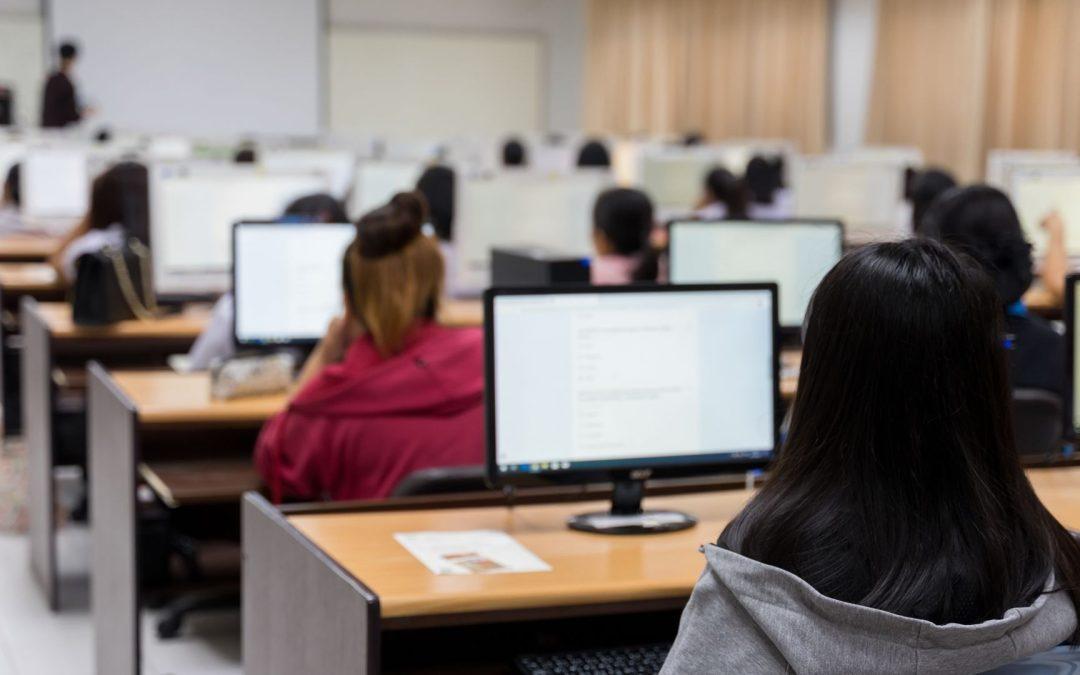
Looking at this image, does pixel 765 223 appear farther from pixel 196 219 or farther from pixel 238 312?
pixel 196 219

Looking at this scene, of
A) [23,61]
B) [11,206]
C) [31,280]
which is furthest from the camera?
[23,61]

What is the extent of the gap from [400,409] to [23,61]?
11.8m

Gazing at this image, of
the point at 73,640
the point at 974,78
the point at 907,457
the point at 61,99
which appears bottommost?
the point at 73,640

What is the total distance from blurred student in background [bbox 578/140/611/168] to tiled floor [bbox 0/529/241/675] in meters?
6.19

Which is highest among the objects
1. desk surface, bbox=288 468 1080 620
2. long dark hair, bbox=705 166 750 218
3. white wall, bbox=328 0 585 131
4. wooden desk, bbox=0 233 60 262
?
white wall, bbox=328 0 585 131

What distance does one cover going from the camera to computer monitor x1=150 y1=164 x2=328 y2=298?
509 centimetres

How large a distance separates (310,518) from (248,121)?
1288 cm

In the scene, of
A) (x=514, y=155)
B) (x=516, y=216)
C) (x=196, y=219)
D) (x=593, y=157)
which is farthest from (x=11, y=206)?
(x=593, y=157)

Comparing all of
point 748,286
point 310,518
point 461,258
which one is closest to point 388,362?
point 310,518

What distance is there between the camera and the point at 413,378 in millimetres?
2980

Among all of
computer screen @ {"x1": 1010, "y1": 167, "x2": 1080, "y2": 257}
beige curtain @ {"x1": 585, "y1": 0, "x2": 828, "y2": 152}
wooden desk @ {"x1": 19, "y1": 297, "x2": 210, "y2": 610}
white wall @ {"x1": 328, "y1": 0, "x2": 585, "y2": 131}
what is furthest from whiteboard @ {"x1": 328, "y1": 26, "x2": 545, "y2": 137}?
wooden desk @ {"x1": 19, "y1": 297, "x2": 210, "y2": 610}

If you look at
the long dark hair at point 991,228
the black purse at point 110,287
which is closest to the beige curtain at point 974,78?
the long dark hair at point 991,228

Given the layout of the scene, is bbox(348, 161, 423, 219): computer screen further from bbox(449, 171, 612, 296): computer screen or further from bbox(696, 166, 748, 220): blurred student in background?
bbox(696, 166, 748, 220): blurred student in background

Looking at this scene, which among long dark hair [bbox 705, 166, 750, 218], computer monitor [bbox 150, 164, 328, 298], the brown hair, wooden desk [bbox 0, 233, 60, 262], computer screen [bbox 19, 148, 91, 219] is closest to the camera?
the brown hair
